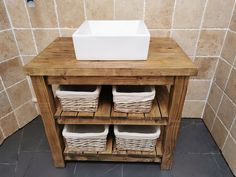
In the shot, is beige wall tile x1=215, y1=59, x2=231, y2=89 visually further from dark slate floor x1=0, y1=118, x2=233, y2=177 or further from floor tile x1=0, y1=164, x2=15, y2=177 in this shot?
floor tile x1=0, y1=164, x2=15, y2=177

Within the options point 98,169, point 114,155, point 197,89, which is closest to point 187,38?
point 197,89

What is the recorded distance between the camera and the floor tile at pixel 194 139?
127cm

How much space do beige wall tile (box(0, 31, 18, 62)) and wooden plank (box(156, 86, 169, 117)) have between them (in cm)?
98

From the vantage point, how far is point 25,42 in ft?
4.14

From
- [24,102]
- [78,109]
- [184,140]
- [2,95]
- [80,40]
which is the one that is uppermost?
[80,40]

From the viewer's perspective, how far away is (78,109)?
3.11 ft

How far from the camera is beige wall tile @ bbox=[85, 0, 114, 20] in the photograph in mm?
1127

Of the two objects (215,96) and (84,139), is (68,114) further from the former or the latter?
(215,96)

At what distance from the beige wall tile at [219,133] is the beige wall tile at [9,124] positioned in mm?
1445

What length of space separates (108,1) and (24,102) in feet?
3.10

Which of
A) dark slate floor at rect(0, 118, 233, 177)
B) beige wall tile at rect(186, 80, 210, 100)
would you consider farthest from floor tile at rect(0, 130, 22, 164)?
beige wall tile at rect(186, 80, 210, 100)

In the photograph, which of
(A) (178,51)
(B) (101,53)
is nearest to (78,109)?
(B) (101,53)

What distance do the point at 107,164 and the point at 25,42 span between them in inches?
38.2

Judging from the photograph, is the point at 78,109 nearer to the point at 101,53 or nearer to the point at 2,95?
the point at 101,53
